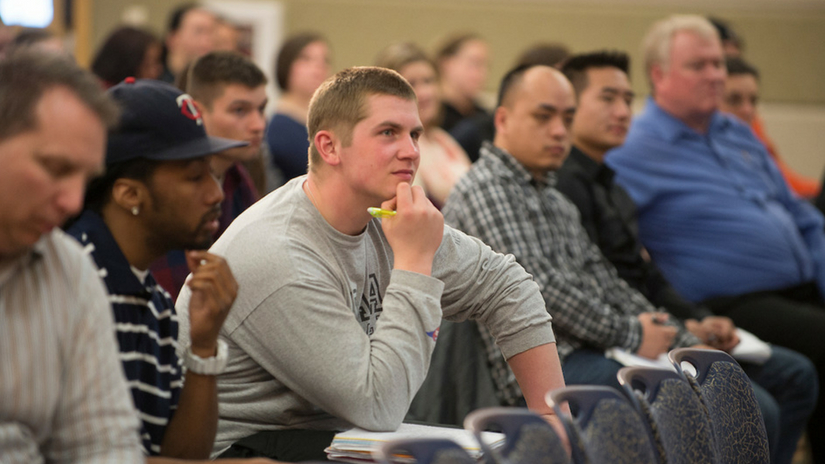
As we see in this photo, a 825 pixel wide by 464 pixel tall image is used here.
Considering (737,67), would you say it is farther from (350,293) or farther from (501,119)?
(350,293)

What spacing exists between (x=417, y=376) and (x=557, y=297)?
95 centimetres

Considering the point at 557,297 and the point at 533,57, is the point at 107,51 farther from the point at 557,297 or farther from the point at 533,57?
the point at 557,297

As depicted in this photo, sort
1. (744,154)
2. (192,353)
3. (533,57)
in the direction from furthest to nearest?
(533,57)
(744,154)
(192,353)

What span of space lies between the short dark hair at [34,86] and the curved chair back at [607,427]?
725 mm

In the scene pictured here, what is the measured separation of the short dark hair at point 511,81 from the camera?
8.86ft

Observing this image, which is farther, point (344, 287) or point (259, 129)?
point (259, 129)

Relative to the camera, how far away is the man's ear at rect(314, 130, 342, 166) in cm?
167

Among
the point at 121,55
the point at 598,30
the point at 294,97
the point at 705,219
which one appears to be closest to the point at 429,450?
the point at 705,219

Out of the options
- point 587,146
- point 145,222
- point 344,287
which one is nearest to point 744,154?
point 587,146

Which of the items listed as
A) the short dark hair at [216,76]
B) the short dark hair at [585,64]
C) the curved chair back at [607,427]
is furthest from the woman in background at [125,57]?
the curved chair back at [607,427]

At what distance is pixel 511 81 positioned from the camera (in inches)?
108

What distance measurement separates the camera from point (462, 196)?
2.39 meters

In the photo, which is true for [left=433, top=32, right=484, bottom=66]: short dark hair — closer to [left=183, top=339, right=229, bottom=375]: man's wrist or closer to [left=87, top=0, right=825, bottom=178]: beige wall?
[left=87, top=0, right=825, bottom=178]: beige wall

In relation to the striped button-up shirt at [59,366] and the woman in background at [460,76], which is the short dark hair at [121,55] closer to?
the woman in background at [460,76]
